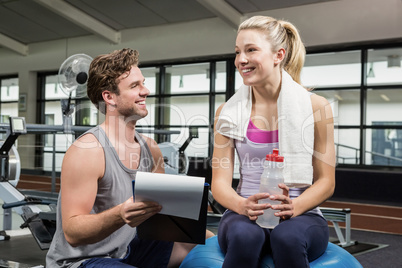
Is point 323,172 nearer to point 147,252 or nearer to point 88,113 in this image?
point 147,252

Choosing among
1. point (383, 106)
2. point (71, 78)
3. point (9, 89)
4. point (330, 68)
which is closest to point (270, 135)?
point (71, 78)

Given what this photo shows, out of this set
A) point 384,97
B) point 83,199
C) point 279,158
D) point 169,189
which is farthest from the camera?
point 384,97

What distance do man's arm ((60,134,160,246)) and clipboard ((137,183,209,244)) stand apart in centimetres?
8

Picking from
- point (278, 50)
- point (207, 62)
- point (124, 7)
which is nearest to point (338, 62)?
point (207, 62)

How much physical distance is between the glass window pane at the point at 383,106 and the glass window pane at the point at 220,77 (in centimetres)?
432

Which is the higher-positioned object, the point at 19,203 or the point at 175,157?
the point at 175,157

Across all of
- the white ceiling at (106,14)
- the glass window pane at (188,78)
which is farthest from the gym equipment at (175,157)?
the glass window pane at (188,78)

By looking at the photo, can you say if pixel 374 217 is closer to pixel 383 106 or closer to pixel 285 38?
pixel 285 38

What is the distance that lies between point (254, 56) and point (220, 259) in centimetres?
75

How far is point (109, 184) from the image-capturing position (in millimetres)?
1433

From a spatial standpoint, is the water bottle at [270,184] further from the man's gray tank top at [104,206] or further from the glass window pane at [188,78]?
the glass window pane at [188,78]

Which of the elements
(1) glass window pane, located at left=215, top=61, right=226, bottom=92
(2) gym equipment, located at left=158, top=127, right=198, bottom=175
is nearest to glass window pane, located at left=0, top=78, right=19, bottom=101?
(1) glass window pane, located at left=215, top=61, right=226, bottom=92

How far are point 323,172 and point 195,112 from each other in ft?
27.5

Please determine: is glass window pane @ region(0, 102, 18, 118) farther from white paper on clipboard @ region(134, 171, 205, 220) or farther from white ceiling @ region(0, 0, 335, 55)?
white paper on clipboard @ region(134, 171, 205, 220)
